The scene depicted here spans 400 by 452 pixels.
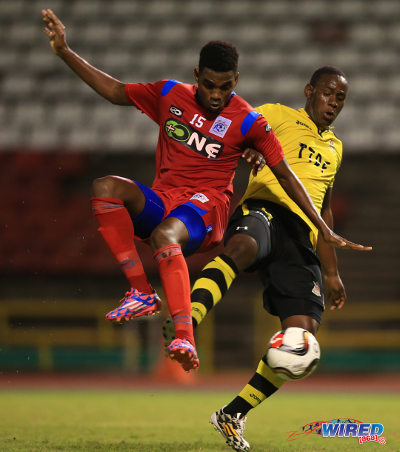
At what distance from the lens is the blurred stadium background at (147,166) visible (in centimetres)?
1274

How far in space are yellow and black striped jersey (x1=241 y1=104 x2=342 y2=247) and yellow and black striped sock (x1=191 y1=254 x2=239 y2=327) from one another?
0.65m

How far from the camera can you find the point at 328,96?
5254mm

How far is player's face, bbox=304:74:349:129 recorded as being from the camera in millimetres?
5234

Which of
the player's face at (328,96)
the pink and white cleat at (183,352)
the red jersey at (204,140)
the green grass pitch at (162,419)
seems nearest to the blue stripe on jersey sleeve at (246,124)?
the red jersey at (204,140)

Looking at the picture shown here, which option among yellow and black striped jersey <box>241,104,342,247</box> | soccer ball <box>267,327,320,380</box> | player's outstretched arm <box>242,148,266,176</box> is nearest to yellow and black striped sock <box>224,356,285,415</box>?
soccer ball <box>267,327,320,380</box>

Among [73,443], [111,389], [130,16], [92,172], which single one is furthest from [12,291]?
[73,443]

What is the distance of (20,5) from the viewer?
16844 millimetres

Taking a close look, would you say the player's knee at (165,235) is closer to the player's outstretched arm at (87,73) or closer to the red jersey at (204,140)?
the red jersey at (204,140)

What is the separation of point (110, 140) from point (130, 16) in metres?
3.34

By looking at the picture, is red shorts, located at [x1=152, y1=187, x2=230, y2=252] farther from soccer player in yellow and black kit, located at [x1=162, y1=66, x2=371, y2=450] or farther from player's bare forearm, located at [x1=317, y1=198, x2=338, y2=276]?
player's bare forearm, located at [x1=317, y1=198, x2=338, y2=276]

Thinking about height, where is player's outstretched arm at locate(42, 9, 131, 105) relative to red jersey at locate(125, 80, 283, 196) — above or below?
above

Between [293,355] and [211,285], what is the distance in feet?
1.93

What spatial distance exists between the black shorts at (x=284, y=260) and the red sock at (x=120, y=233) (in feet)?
2.09

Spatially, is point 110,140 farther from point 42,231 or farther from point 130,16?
point 130,16
